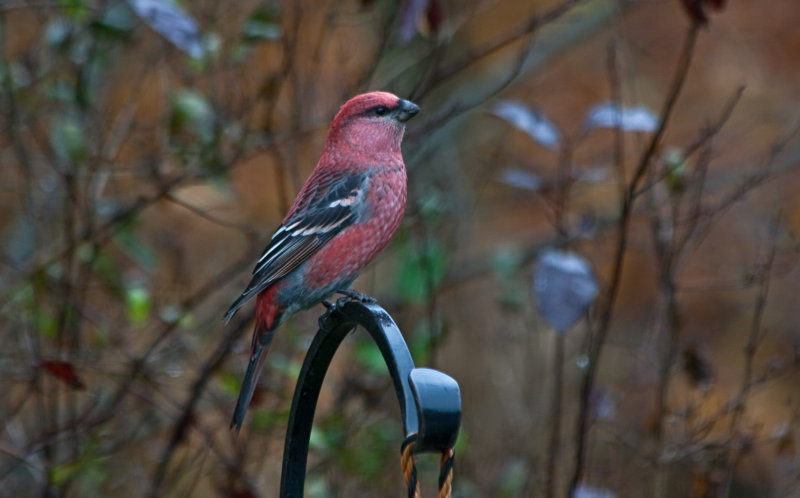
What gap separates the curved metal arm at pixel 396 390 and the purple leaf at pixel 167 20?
0.95m

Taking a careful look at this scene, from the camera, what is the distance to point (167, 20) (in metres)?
3.04

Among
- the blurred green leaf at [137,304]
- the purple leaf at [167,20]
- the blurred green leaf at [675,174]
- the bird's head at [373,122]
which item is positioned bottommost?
the blurred green leaf at [137,304]

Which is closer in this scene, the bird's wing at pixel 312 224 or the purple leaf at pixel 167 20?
the purple leaf at pixel 167 20

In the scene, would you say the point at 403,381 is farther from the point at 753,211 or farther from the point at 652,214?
the point at 753,211

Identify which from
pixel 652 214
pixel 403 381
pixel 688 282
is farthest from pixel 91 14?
pixel 688 282

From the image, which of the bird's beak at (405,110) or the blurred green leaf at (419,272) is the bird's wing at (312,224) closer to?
the bird's beak at (405,110)

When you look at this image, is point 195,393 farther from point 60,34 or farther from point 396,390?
point 396,390

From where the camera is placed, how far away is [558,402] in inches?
138

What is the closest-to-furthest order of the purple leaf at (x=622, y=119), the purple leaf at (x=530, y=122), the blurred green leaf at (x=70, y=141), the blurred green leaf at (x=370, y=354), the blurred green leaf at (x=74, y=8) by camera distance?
1. the purple leaf at (x=622, y=119)
2. the purple leaf at (x=530, y=122)
3. the blurred green leaf at (x=74, y=8)
4. the blurred green leaf at (x=70, y=141)
5. the blurred green leaf at (x=370, y=354)

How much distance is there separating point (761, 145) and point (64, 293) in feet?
12.9

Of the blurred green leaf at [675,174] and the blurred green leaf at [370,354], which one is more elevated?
the blurred green leaf at [675,174]

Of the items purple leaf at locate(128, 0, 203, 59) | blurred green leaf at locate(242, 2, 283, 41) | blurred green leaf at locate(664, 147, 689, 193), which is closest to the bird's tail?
purple leaf at locate(128, 0, 203, 59)

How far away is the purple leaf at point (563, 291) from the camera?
296cm

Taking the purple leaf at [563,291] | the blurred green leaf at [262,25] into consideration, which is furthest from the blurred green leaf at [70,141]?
the purple leaf at [563,291]
